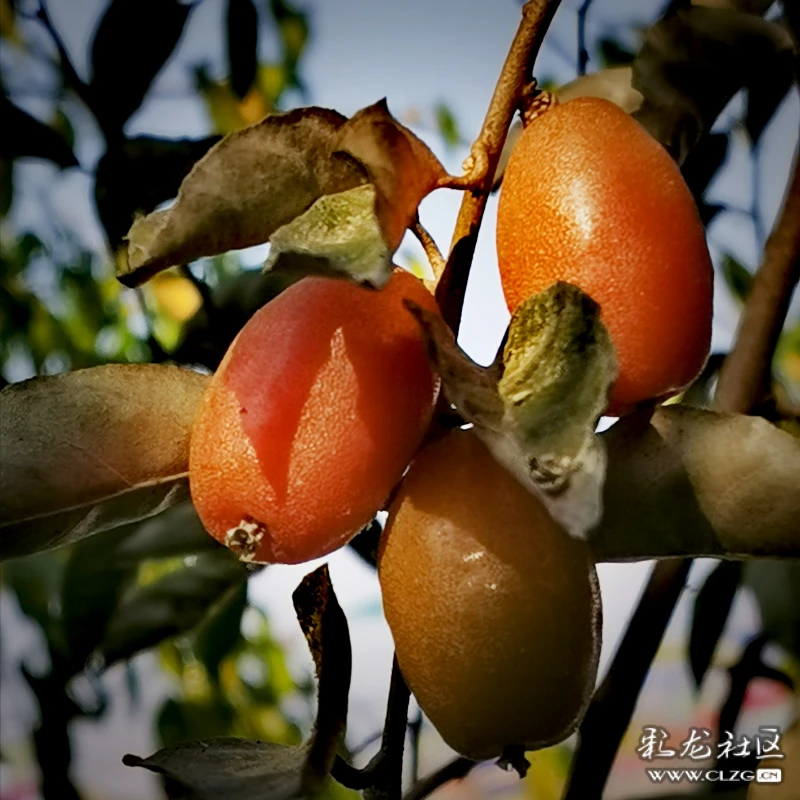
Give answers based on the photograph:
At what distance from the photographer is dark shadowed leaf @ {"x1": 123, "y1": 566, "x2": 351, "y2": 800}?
246 millimetres

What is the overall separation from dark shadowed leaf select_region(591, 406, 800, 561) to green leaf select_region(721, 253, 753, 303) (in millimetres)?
599

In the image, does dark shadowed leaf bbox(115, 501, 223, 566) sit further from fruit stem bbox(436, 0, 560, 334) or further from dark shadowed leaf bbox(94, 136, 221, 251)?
fruit stem bbox(436, 0, 560, 334)

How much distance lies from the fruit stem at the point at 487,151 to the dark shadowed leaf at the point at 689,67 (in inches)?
4.1

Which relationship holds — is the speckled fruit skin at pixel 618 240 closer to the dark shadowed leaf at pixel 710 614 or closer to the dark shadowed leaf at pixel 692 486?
the dark shadowed leaf at pixel 692 486

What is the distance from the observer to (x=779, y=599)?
1.83ft

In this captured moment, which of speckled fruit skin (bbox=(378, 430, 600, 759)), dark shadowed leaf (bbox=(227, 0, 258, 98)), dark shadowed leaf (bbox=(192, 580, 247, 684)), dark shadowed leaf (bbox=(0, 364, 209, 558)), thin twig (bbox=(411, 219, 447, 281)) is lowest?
dark shadowed leaf (bbox=(192, 580, 247, 684))

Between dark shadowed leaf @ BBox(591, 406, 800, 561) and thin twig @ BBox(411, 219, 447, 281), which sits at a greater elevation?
thin twig @ BBox(411, 219, 447, 281)

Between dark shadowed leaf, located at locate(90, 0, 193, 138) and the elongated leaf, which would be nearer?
the elongated leaf

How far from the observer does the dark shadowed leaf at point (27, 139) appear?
2.00 ft

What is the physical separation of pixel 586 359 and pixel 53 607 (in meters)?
0.63

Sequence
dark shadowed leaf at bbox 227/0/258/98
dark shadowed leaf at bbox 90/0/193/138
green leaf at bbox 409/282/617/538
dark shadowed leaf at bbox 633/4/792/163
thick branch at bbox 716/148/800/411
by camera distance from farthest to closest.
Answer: dark shadowed leaf at bbox 227/0/258/98 < dark shadowed leaf at bbox 90/0/193/138 < thick branch at bbox 716/148/800/411 < dark shadowed leaf at bbox 633/4/792/163 < green leaf at bbox 409/282/617/538

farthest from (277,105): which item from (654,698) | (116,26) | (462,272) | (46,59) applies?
(462,272)

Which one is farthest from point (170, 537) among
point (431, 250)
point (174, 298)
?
point (174, 298)

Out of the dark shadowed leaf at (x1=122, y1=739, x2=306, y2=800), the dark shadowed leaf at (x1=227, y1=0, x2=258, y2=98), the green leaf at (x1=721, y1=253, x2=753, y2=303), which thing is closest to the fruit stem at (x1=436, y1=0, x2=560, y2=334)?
the dark shadowed leaf at (x1=122, y1=739, x2=306, y2=800)
